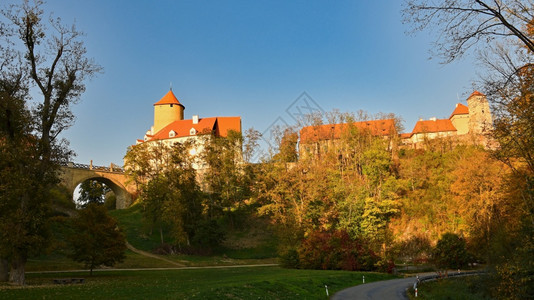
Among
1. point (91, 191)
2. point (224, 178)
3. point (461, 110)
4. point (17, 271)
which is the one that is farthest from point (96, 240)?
point (461, 110)

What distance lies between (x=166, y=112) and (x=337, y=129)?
46162 mm

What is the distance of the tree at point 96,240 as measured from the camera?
2642 cm

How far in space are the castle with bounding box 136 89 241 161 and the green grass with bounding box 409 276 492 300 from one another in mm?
55968

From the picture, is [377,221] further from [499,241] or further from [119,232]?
[119,232]

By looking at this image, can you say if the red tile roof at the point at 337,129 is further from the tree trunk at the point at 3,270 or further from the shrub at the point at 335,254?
the tree trunk at the point at 3,270

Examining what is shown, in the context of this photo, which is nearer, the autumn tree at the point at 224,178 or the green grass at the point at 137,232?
the green grass at the point at 137,232

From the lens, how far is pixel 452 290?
20562 mm

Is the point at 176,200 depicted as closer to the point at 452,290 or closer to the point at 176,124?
the point at 452,290

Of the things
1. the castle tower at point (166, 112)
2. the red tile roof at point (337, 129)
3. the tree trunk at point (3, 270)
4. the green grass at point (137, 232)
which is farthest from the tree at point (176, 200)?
the castle tower at point (166, 112)

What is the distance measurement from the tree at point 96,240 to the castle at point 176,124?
4791 centimetres

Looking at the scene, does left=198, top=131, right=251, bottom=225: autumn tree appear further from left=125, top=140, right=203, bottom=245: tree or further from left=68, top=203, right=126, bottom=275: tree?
left=68, top=203, right=126, bottom=275: tree

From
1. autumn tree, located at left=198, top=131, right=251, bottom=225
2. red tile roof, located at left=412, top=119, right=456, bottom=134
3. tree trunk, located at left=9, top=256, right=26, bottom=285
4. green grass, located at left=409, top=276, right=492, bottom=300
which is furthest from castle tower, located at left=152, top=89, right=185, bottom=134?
green grass, located at left=409, top=276, right=492, bottom=300

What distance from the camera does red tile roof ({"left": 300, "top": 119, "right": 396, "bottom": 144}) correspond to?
51.4m

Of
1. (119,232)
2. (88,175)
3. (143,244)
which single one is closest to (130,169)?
(88,175)
